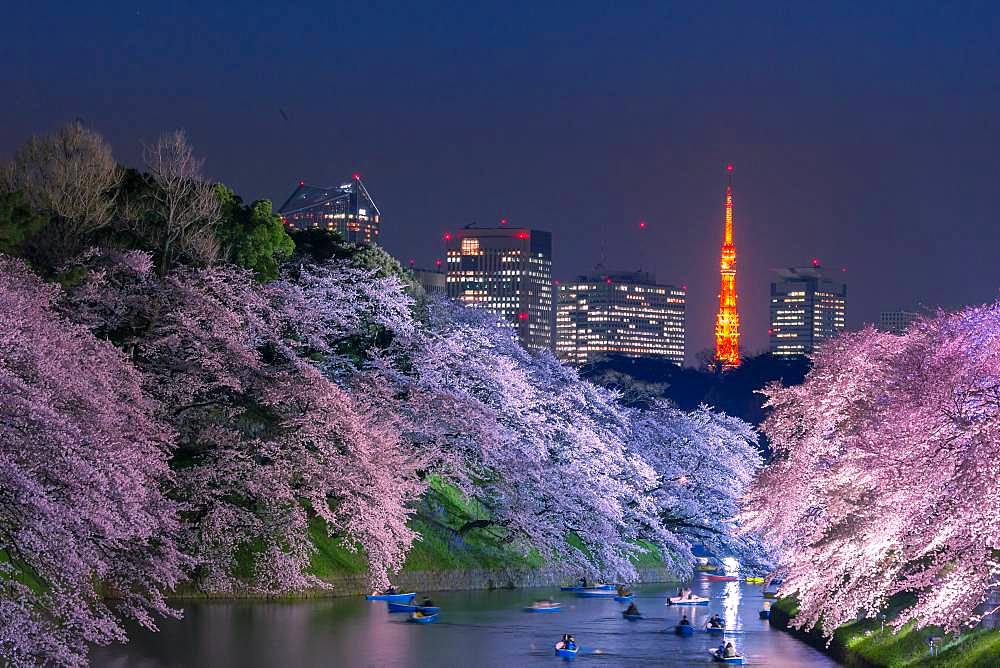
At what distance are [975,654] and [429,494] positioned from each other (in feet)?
103

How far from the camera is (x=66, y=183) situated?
45469 mm

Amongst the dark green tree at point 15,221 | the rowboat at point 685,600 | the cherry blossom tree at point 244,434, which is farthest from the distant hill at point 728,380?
the dark green tree at point 15,221

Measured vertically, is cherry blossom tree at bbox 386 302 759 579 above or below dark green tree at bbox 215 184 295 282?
below

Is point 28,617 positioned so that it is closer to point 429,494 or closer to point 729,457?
point 429,494

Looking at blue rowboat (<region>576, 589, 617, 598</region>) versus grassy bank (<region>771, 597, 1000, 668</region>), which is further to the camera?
blue rowboat (<region>576, 589, 617, 598</region>)

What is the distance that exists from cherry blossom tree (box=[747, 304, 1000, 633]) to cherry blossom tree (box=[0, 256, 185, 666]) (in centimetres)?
1432

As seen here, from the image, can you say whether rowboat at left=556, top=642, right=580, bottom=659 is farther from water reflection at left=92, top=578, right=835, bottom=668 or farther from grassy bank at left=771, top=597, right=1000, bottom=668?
grassy bank at left=771, top=597, right=1000, bottom=668

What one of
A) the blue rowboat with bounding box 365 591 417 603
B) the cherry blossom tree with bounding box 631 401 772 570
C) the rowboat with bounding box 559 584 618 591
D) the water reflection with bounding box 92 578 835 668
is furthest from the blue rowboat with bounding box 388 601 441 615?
the cherry blossom tree with bounding box 631 401 772 570

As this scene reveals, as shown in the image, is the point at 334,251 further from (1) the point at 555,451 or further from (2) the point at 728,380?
(2) the point at 728,380

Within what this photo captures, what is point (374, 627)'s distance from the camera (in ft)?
139

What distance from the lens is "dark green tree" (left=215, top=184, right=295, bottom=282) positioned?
166ft

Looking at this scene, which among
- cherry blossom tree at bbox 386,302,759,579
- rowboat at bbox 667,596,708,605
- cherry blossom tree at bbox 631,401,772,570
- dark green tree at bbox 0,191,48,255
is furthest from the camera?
cherry blossom tree at bbox 631,401,772,570

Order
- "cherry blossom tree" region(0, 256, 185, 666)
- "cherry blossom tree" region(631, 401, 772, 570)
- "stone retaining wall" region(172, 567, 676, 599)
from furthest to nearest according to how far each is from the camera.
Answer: "cherry blossom tree" region(631, 401, 772, 570), "stone retaining wall" region(172, 567, 676, 599), "cherry blossom tree" region(0, 256, 185, 666)

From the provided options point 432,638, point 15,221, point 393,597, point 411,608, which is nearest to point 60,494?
point 15,221
